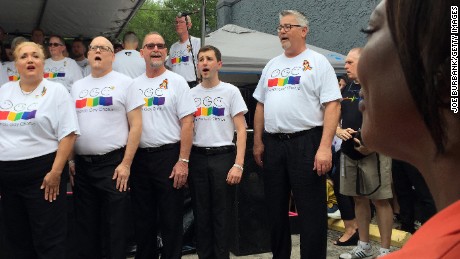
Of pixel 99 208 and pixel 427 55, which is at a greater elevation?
pixel 427 55

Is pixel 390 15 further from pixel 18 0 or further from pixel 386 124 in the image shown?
pixel 18 0

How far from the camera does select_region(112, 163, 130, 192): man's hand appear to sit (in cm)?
402

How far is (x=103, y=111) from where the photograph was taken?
4008 millimetres

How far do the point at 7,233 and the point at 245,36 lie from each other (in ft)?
20.1

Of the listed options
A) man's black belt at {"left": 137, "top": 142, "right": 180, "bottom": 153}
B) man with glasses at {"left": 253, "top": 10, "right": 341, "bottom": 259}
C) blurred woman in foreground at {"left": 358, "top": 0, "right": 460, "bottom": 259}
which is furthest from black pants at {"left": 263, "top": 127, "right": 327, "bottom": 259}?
blurred woman in foreground at {"left": 358, "top": 0, "right": 460, "bottom": 259}

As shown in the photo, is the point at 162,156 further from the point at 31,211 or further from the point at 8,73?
the point at 8,73

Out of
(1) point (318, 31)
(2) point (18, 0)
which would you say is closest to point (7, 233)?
(2) point (18, 0)

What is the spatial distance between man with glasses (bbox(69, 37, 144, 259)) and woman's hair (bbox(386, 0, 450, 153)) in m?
3.62

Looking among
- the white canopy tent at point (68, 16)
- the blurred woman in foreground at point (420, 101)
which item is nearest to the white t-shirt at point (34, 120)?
the blurred woman in foreground at point (420, 101)

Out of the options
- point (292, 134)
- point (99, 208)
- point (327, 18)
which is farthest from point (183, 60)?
point (327, 18)

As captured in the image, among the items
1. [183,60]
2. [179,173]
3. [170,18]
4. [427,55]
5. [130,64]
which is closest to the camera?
[427,55]

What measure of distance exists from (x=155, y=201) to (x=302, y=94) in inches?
60.5

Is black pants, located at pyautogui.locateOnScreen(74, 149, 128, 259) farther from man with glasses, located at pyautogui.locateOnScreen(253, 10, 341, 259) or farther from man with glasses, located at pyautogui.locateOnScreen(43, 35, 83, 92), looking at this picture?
man with glasses, located at pyautogui.locateOnScreen(43, 35, 83, 92)

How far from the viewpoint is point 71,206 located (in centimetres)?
466
